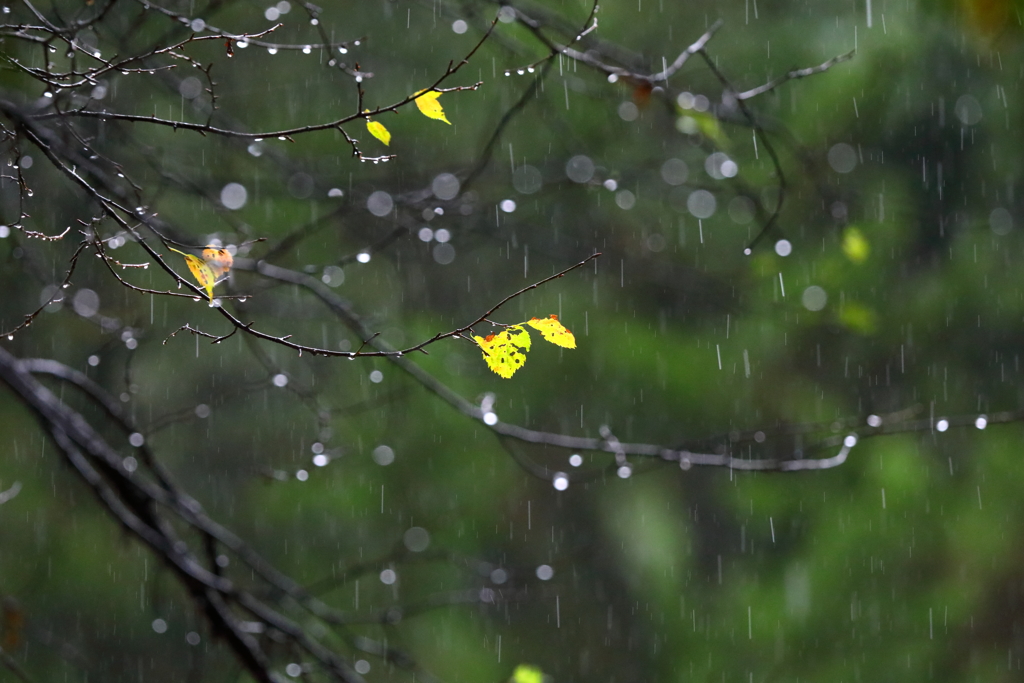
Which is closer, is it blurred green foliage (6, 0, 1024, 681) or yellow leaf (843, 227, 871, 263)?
yellow leaf (843, 227, 871, 263)

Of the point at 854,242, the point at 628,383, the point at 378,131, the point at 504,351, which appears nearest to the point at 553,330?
the point at 504,351

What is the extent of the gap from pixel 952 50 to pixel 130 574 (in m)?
7.13

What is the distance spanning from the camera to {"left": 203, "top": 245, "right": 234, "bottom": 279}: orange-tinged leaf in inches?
57.6

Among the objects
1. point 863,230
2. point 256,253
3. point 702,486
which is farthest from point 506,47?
point 702,486

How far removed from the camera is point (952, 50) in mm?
6031

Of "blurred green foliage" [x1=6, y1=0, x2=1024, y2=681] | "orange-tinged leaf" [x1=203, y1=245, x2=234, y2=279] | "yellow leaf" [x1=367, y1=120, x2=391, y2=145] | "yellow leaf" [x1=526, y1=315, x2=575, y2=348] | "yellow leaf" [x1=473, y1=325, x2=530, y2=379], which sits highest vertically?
"yellow leaf" [x1=367, y1=120, x2=391, y2=145]

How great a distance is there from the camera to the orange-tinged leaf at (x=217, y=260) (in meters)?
1.46

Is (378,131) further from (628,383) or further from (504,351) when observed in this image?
(628,383)

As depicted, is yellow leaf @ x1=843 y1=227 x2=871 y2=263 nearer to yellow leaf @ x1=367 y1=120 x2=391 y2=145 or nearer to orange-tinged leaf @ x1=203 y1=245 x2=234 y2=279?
yellow leaf @ x1=367 y1=120 x2=391 y2=145

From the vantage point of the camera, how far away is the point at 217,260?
149cm

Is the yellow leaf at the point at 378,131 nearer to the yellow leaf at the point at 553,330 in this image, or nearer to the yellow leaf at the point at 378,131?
the yellow leaf at the point at 378,131

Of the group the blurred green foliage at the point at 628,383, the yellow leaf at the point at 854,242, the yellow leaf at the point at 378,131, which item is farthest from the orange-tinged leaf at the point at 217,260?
the blurred green foliage at the point at 628,383

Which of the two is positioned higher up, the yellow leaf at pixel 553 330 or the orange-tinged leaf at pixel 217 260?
the orange-tinged leaf at pixel 217 260

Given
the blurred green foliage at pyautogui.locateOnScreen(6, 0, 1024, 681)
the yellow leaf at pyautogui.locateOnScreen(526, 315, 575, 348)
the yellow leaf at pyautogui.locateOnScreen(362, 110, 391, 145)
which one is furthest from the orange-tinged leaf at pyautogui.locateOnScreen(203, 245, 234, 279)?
the blurred green foliage at pyautogui.locateOnScreen(6, 0, 1024, 681)
